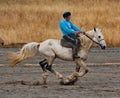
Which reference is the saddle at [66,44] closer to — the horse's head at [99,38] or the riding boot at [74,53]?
the riding boot at [74,53]

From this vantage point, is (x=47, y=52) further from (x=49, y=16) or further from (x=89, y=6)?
(x=89, y=6)

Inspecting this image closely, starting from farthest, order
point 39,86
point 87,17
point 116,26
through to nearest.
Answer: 1. point 87,17
2. point 116,26
3. point 39,86

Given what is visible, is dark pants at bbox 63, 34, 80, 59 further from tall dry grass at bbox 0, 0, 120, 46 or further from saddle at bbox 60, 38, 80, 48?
tall dry grass at bbox 0, 0, 120, 46

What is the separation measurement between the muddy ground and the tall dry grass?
706 centimetres

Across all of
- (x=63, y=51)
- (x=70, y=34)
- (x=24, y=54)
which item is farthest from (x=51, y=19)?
(x=63, y=51)

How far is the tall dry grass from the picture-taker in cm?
2877

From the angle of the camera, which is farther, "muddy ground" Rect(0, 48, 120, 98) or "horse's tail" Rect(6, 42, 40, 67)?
"horse's tail" Rect(6, 42, 40, 67)

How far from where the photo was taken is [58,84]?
15.0 m

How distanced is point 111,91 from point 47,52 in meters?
2.42

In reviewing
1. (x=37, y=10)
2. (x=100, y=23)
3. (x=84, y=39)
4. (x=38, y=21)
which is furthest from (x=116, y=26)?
(x=84, y=39)

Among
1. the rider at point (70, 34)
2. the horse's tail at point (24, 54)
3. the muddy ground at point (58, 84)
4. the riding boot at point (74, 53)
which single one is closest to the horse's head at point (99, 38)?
the rider at point (70, 34)

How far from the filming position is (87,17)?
34.7m

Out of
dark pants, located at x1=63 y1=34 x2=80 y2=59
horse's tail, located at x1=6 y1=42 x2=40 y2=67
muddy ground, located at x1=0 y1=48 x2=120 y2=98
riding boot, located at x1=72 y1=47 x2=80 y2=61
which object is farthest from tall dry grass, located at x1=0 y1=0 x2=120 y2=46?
riding boot, located at x1=72 y1=47 x2=80 y2=61

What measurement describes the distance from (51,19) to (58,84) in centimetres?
1992
